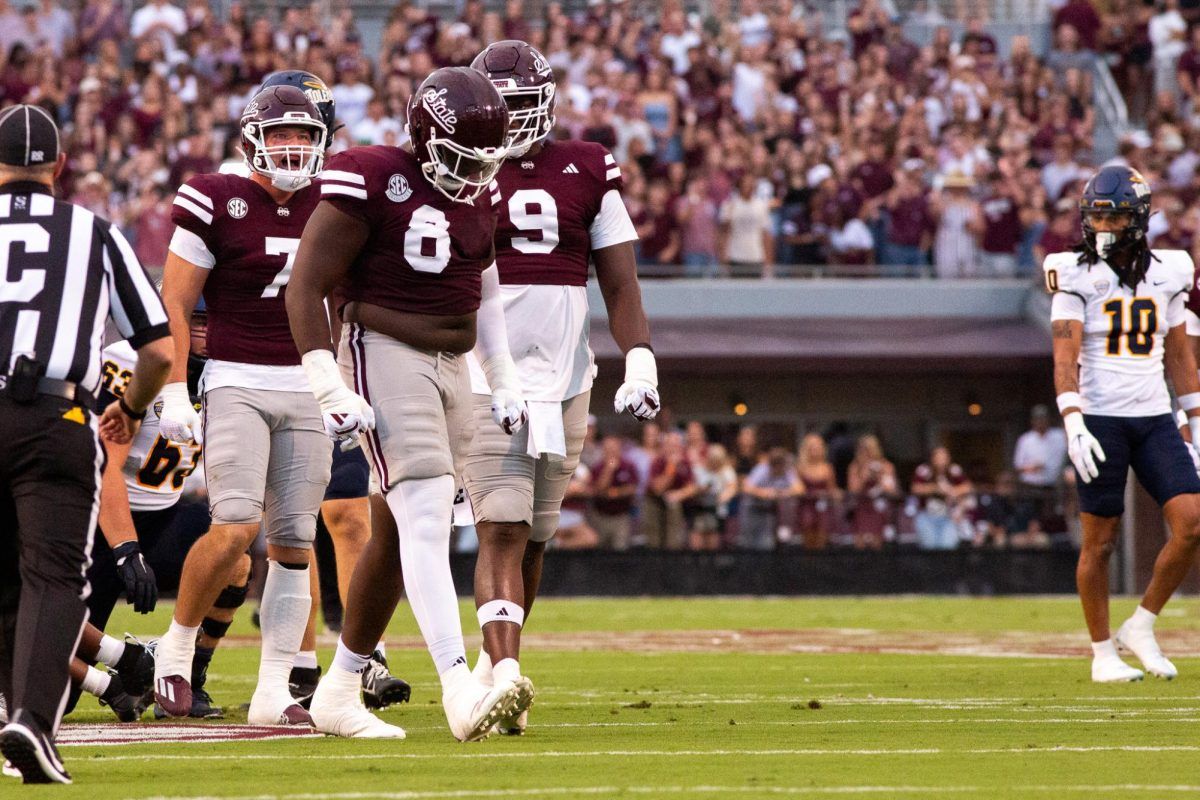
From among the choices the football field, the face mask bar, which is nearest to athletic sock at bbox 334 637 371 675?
the football field

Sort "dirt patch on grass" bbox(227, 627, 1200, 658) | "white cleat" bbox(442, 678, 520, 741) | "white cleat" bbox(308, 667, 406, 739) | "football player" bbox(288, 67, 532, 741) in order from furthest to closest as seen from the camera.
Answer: "dirt patch on grass" bbox(227, 627, 1200, 658), "white cleat" bbox(308, 667, 406, 739), "football player" bbox(288, 67, 532, 741), "white cleat" bbox(442, 678, 520, 741)

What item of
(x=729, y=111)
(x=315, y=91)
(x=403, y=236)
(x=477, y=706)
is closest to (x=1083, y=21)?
(x=729, y=111)

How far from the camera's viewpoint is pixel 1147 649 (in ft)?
28.3

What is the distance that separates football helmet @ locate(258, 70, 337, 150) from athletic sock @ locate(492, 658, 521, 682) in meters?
2.07

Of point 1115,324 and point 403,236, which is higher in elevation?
point 403,236

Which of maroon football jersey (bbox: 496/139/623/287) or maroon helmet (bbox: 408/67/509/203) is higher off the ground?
maroon helmet (bbox: 408/67/509/203)

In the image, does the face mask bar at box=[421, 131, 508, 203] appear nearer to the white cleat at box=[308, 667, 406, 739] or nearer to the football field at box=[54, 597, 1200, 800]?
the white cleat at box=[308, 667, 406, 739]

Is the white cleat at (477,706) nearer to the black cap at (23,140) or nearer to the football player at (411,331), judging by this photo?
the football player at (411,331)

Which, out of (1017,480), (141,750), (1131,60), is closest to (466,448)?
(141,750)

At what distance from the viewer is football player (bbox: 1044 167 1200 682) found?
862cm

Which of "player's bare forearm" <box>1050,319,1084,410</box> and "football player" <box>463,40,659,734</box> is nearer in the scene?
"football player" <box>463,40,659,734</box>

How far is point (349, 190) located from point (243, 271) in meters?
1.02

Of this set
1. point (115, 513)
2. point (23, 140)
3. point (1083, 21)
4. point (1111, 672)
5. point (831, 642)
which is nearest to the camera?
point (23, 140)

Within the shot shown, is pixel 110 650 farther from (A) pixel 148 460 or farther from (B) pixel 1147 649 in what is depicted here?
(B) pixel 1147 649
